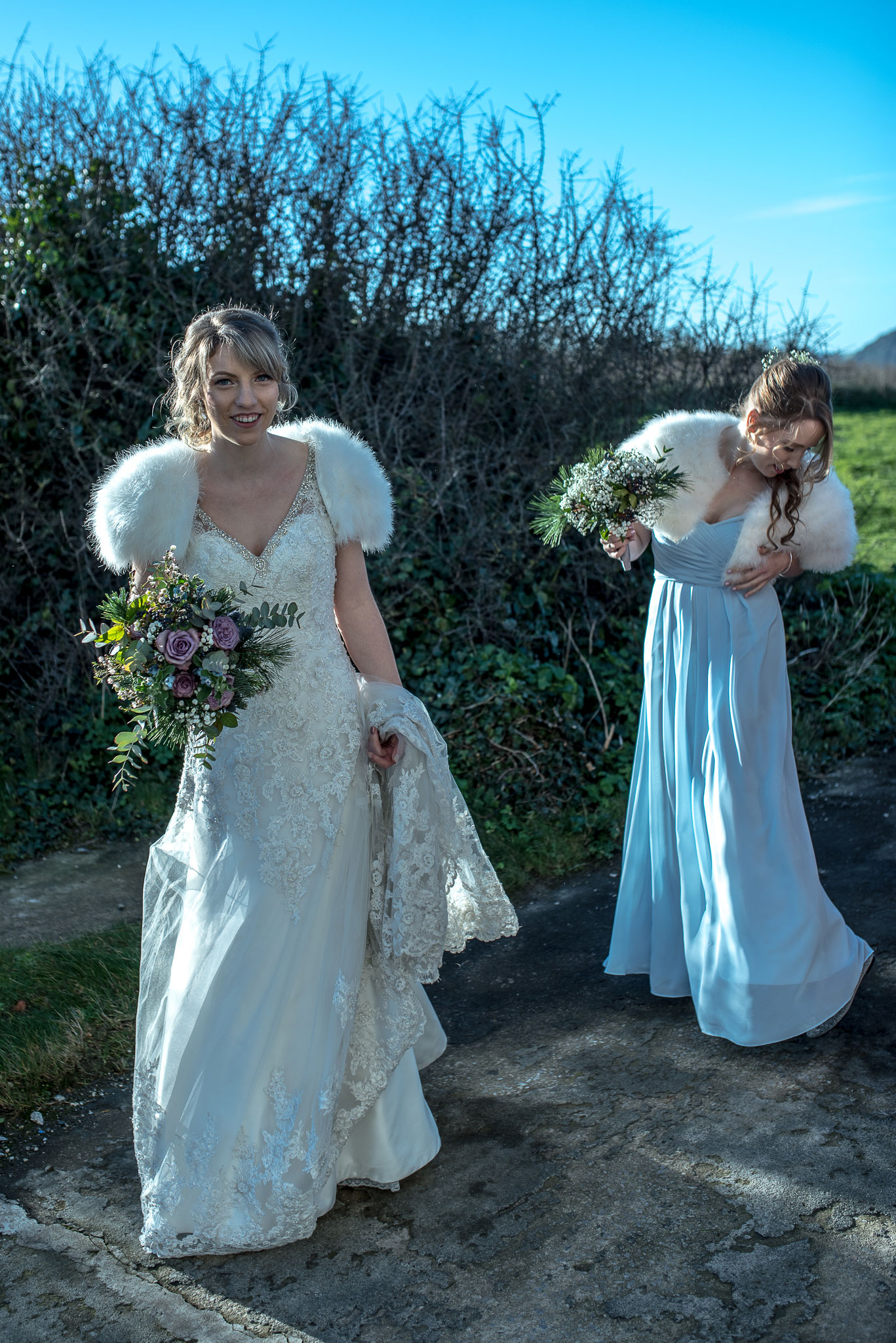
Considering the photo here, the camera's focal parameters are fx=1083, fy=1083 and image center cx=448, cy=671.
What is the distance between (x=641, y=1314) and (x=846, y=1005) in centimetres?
150

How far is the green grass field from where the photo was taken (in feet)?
35.8

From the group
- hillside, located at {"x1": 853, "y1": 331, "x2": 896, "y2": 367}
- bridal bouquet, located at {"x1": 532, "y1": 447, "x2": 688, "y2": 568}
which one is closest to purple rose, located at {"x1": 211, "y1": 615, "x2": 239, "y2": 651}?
bridal bouquet, located at {"x1": 532, "y1": 447, "x2": 688, "y2": 568}

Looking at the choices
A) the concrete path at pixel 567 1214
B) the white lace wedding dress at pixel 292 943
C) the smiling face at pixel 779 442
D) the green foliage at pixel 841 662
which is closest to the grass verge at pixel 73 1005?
the concrete path at pixel 567 1214

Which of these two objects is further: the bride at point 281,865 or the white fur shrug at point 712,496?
the white fur shrug at point 712,496

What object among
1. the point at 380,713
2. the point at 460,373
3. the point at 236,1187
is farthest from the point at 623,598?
the point at 236,1187

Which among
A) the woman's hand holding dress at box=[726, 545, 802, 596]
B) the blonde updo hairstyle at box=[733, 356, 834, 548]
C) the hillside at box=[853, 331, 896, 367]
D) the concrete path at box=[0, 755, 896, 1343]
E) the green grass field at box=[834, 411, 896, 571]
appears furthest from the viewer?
the hillside at box=[853, 331, 896, 367]

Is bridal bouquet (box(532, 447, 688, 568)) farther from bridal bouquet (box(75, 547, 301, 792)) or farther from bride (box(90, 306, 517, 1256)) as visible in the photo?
bridal bouquet (box(75, 547, 301, 792))

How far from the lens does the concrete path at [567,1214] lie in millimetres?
2545

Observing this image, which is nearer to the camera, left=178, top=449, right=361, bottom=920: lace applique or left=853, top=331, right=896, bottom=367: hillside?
left=178, top=449, right=361, bottom=920: lace applique

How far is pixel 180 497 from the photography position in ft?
9.91

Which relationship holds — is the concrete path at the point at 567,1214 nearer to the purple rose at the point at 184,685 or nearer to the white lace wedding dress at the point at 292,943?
the white lace wedding dress at the point at 292,943

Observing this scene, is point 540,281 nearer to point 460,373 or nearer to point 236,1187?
point 460,373

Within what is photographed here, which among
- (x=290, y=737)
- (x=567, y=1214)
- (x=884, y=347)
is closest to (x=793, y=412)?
(x=290, y=737)

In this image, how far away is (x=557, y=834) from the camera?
5848 millimetres
